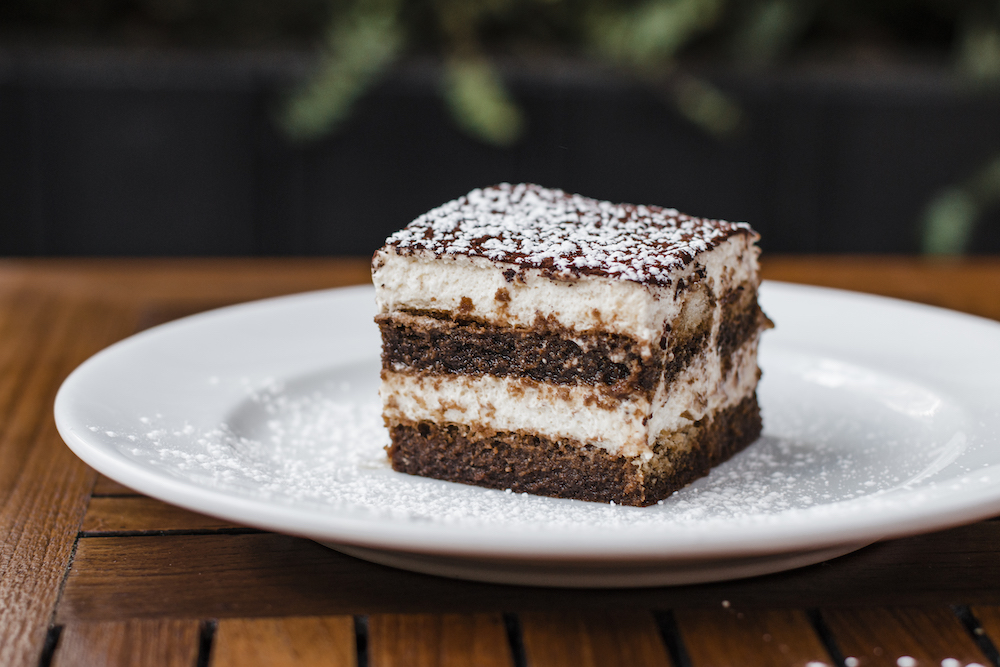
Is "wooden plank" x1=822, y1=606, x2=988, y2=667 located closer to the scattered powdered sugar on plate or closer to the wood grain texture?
the wood grain texture

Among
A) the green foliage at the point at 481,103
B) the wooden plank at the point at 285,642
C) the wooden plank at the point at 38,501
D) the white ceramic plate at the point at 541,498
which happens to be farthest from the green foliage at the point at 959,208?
the wooden plank at the point at 285,642

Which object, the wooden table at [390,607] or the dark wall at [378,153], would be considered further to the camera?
the dark wall at [378,153]

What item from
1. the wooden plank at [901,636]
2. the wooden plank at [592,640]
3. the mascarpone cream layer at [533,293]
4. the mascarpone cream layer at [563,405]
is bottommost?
the mascarpone cream layer at [563,405]

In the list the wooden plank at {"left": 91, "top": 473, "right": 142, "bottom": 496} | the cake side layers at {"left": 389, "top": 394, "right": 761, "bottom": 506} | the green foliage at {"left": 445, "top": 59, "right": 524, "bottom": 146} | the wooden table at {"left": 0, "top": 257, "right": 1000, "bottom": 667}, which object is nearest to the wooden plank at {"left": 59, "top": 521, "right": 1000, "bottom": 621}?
the wooden table at {"left": 0, "top": 257, "right": 1000, "bottom": 667}

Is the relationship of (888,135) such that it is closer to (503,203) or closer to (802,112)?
(802,112)

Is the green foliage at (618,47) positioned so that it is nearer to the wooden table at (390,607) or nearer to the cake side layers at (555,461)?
the cake side layers at (555,461)

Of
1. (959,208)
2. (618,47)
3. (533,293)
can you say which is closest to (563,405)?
(533,293)

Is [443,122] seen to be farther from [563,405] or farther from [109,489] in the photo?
[109,489]
